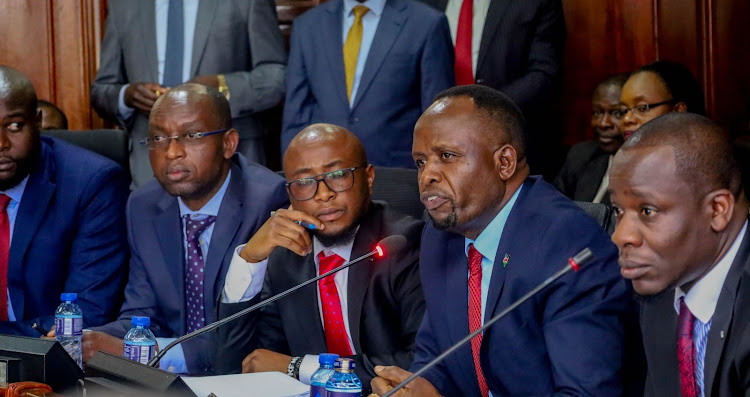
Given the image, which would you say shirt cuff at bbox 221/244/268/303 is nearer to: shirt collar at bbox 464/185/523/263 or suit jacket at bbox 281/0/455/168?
shirt collar at bbox 464/185/523/263

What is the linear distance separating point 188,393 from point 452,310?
0.84 metres

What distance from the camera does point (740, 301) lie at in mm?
1982

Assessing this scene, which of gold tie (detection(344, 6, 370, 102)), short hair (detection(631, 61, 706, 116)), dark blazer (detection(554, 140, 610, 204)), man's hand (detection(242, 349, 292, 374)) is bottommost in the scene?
man's hand (detection(242, 349, 292, 374))

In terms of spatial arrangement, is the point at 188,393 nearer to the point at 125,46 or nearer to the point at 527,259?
the point at 527,259

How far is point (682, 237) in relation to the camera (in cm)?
208

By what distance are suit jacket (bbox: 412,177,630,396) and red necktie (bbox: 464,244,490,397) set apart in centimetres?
2

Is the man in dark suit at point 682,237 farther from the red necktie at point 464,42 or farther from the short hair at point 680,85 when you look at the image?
the red necktie at point 464,42

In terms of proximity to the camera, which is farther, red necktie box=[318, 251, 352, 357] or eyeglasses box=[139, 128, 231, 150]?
eyeglasses box=[139, 128, 231, 150]

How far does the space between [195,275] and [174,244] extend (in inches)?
6.1

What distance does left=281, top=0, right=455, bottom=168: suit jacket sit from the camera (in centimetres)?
446

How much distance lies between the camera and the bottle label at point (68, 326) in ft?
9.70

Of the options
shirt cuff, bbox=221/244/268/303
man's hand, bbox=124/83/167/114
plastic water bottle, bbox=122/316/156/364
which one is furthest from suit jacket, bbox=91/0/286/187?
plastic water bottle, bbox=122/316/156/364

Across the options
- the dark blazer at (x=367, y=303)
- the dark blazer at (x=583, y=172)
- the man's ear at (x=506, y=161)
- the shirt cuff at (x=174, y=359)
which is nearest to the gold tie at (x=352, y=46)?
the dark blazer at (x=583, y=172)

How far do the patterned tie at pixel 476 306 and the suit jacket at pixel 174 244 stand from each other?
1.07 metres
